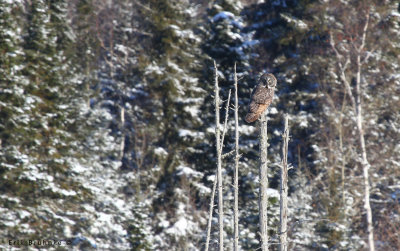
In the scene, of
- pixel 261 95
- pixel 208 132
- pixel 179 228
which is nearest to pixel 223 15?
pixel 208 132

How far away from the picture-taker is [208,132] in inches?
878

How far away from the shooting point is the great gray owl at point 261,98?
385 inches

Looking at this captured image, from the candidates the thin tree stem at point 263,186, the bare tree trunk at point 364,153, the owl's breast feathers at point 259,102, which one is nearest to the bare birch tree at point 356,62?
the bare tree trunk at point 364,153

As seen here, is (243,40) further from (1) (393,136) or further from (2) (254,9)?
(1) (393,136)

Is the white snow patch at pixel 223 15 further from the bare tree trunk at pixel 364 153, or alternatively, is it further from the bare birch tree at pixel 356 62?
the bare tree trunk at pixel 364 153

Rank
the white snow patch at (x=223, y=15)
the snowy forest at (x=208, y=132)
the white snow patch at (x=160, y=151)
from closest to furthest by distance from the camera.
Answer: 1. the snowy forest at (x=208, y=132)
2. the white snow patch at (x=160, y=151)
3. the white snow patch at (x=223, y=15)

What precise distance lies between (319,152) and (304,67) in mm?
3778

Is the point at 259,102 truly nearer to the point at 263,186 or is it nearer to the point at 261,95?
the point at 261,95

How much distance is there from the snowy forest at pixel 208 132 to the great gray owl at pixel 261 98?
28.8ft

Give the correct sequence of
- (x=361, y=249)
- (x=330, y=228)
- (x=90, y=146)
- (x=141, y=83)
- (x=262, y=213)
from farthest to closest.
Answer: (x=90, y=146), (x=141, y=83), (x=361, y=249), (x=330, y=228), (x=262, y=213)

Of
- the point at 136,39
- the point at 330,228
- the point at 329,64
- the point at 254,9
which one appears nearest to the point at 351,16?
the point at 329,64

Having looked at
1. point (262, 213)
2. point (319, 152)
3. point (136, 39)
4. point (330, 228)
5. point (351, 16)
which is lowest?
point (262, 213)

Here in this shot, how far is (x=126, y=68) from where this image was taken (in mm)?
29938

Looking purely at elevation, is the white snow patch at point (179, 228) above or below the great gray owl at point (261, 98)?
below
